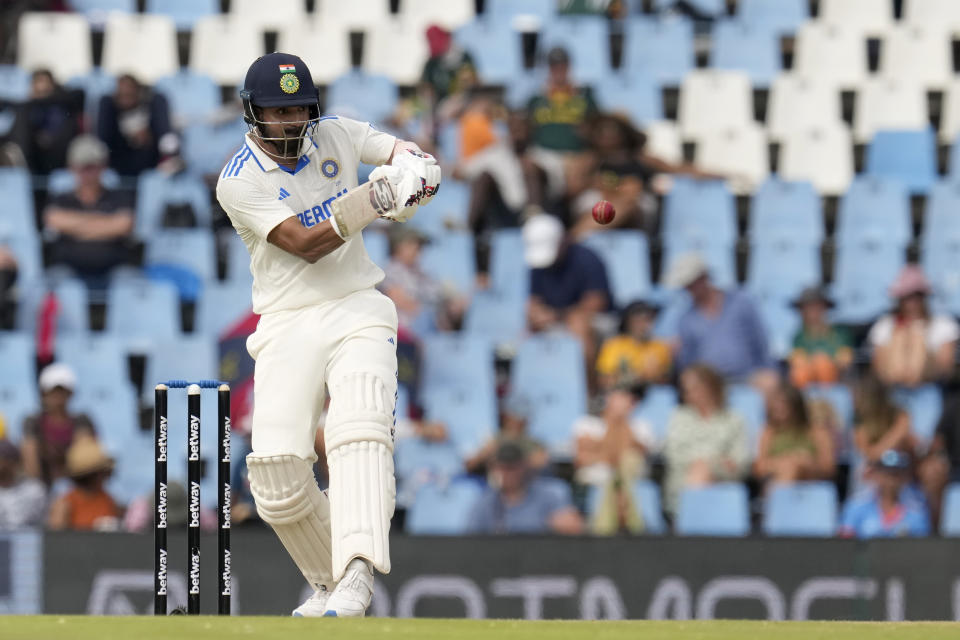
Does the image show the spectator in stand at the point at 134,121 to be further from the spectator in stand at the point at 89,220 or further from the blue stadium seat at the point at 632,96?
the blue stadium seat at the point at 632,96

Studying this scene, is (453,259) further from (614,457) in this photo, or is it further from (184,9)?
(184,9)

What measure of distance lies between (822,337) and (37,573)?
4.60m

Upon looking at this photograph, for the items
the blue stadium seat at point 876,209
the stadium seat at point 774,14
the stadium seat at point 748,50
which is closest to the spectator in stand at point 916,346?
the blue stadium seat at point 876,209

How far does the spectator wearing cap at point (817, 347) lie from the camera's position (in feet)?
32.6

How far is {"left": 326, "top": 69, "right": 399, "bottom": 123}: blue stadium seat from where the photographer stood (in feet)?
38.5

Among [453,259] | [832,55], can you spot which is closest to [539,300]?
[453,259]

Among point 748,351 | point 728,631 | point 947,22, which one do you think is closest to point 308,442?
point 728,631

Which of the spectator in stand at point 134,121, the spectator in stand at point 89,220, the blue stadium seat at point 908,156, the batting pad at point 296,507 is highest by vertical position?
the spectator in stand at point 134,121

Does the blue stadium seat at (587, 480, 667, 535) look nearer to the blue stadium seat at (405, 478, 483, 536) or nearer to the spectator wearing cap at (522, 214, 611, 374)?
the blue stadium seat at (405, 478, 483, 536)

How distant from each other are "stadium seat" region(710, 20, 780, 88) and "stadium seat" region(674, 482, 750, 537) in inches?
173

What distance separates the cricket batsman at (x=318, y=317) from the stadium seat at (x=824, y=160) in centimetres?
640

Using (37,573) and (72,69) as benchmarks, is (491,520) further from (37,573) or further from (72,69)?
(72,69)

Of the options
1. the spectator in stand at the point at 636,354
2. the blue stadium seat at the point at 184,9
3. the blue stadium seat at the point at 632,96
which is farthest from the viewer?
the blue stadium seat at the point at 184,9

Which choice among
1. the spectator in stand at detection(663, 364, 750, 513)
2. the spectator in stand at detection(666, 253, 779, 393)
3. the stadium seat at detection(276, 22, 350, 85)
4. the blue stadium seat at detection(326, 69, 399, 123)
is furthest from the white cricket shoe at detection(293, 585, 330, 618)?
the stadium seat at detection(276, 22, 350, 85)
